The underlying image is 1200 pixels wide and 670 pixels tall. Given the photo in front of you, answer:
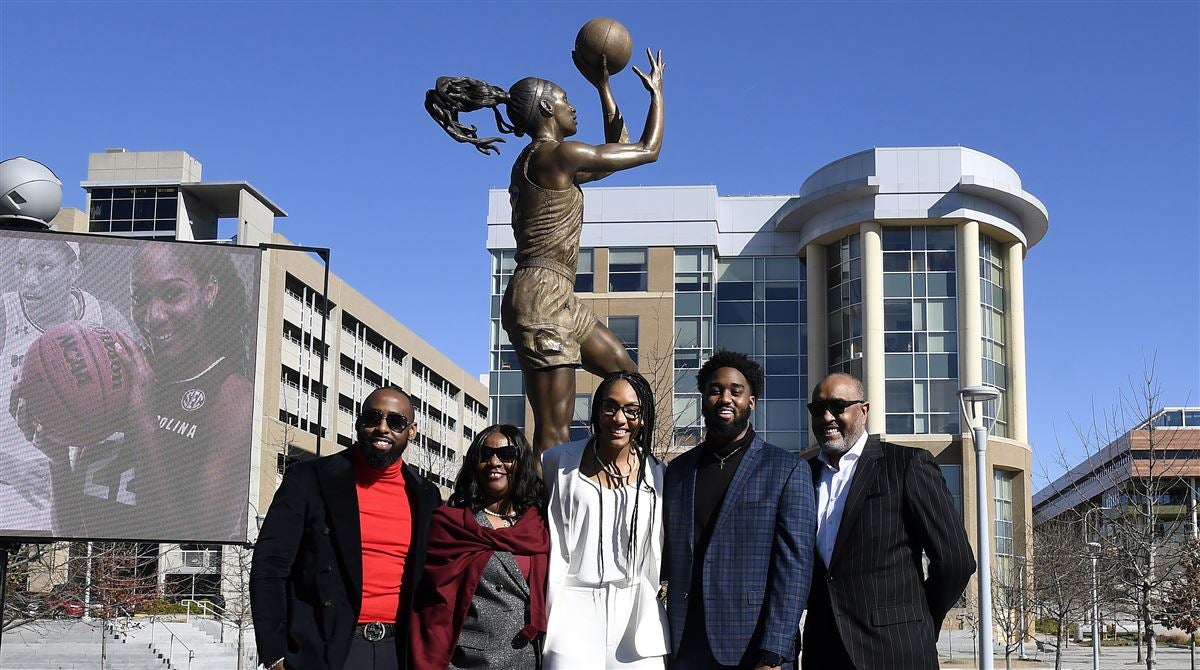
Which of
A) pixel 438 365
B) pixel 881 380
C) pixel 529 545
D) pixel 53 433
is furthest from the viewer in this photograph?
pixel 438 365

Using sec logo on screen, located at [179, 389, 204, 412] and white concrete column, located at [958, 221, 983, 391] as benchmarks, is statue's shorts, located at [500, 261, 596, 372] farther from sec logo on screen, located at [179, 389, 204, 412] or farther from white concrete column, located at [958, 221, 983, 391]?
white concrete column, located at [958, 221, 983, 391]

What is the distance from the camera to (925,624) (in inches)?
203

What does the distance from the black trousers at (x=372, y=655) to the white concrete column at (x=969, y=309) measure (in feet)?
158

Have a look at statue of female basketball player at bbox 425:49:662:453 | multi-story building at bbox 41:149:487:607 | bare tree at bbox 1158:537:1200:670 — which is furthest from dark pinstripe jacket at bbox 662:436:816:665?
multi-story building at bbox 41:149:487:607

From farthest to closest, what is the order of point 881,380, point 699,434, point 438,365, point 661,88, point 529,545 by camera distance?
point 438,365 → point 881,380 → point 699,434 → point 661,88 → point 529,545

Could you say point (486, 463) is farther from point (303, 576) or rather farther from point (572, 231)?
point (572, 231)

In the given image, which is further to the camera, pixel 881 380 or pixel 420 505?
pixel 881 380

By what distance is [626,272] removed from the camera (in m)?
57.1

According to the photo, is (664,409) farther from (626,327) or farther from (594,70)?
(626,327)

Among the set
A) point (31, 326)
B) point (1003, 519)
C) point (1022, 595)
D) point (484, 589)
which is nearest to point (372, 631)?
point (484, 589)

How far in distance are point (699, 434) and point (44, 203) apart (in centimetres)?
2918

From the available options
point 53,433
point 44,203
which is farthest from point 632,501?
point 44,203

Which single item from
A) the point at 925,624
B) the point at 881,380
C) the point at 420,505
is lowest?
the point at 925,624

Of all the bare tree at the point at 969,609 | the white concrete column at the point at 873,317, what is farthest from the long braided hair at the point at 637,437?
the white concrete column at the point at 873,317
